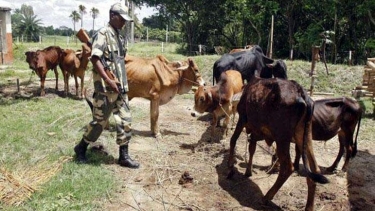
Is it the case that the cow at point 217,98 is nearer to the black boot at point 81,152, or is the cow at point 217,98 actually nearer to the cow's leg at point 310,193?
the black boot at point 81,152

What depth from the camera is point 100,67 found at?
4.51 m

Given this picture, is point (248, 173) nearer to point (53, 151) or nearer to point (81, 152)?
point (81, 152)

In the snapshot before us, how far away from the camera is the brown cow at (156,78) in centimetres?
639

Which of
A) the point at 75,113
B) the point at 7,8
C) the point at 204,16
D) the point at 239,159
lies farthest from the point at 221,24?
the point at 239,159

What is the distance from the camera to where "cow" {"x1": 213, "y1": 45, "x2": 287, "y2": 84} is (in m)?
8.19

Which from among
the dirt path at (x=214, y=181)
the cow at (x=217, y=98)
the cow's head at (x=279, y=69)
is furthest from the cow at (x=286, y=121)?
the cow's head at (x=279, y=69)

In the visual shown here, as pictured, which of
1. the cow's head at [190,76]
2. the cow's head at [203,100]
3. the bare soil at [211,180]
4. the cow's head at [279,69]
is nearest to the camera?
the bare soil at [211,180]

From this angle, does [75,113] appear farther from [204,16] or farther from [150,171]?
[204,16]

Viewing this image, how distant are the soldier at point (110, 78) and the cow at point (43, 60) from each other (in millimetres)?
5771

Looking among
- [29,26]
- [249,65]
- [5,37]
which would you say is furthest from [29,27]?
[249,65]

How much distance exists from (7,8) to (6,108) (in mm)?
13324

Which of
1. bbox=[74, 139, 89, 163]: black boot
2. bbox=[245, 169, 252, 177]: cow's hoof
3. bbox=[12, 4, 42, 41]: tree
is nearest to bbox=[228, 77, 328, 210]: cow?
bbox=[245, 169, 252, 177]: cow's hoof

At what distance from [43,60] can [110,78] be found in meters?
6.18

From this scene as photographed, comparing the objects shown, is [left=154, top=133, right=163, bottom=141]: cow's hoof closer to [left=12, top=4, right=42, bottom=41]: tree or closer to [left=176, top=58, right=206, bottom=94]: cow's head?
[left=176, top=58, right=206, bottom=94]: cow's head
